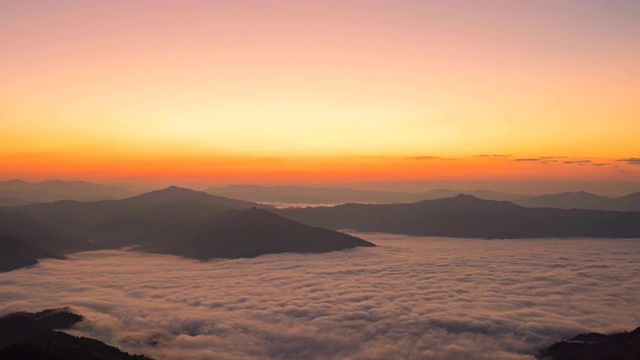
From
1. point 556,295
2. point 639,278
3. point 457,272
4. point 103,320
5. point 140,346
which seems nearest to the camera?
point 140,346

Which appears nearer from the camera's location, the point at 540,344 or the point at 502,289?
the point at 540,344

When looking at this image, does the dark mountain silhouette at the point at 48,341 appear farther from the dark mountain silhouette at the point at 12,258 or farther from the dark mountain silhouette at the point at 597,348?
the dark mountain silhouette at the point at 12,258

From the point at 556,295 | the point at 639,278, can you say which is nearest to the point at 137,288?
the point at 556,295

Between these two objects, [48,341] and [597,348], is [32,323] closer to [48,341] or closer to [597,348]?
[48,341]

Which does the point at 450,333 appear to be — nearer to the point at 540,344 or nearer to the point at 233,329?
the point at 540,344

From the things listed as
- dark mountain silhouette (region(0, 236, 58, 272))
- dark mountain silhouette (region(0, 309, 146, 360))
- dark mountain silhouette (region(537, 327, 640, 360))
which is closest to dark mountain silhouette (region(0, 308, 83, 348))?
dark mountain silhouette (region(0, 309, 146, 360))

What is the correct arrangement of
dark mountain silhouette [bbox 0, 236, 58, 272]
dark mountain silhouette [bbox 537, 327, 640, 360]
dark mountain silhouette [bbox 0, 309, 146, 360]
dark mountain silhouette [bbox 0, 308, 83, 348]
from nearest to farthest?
dark mountain silhouette [bbox 0, 309, 146, 360], dark mountain silhouette [bbox 537, 327, 640, 360], dark mountain silhouette [bbox 0, 308, 83, 348], dark mountain silhouette [bbox 0, 236, 58, 272]

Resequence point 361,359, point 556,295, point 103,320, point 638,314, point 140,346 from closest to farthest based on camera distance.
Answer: point 361,359 → point 140,346 → point 103,320 → point 638,314 → point 556,295

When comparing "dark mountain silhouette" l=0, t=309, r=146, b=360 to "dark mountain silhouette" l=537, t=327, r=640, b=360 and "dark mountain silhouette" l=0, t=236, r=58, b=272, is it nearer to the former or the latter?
"dark mountain silhouette" l=537, t=327, r=640, b=360
